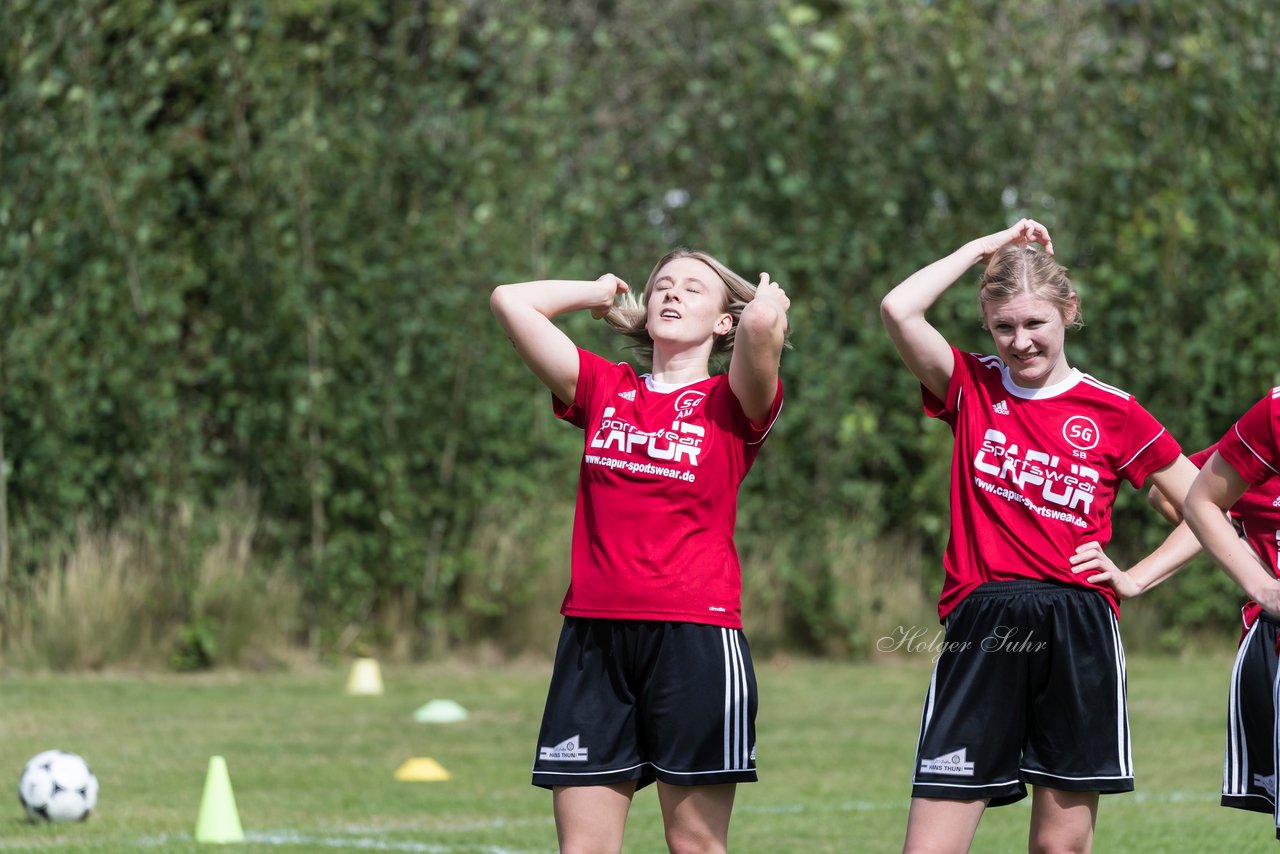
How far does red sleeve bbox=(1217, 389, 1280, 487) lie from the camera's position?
164 inches

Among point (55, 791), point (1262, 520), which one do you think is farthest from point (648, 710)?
point (55, 791)

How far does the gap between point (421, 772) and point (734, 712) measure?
3784mm

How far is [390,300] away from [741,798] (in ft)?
18.3

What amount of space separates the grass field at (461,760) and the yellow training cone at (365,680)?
147mm

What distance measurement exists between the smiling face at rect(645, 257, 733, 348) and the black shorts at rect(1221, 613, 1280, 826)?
1588 millimetres

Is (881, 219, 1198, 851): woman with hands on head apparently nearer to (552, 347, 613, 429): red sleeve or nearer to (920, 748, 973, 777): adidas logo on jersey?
(920, 748, 973, 777): adidas logo on jersey

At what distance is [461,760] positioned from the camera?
8453mm

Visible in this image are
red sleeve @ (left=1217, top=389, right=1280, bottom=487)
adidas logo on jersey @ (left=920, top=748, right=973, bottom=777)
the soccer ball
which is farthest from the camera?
the soccer ball

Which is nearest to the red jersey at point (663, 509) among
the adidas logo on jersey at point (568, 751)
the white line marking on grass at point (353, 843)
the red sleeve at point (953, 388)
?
the adidas logo on jersey at point (568, 751)

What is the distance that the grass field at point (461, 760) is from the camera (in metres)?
6.58

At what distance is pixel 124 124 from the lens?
11891 millimetres

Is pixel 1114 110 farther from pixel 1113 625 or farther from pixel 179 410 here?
pixel 1113 625

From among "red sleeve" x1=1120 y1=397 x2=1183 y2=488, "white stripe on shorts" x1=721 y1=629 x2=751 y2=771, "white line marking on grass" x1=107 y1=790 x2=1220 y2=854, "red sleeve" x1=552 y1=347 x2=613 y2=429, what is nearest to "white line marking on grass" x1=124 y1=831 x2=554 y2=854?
"white line marking on grass" x1=107 y1=790 x2=1220 y2=854

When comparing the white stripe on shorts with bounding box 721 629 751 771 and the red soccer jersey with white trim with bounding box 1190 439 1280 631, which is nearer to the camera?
the white stripe on shorts with bounding box 721 629 751 771
